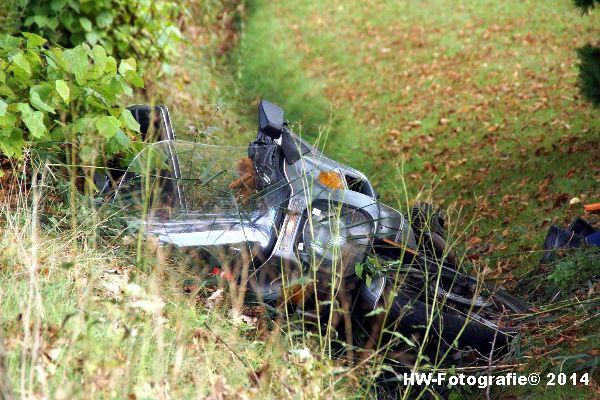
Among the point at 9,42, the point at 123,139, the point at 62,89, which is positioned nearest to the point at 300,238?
the point at 123,139

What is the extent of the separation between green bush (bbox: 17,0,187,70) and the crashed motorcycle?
3.69 metres

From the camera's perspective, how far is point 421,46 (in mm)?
14359

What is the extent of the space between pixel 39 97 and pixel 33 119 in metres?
0.23

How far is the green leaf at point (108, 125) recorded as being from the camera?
5867mm

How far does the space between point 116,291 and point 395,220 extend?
2065mm

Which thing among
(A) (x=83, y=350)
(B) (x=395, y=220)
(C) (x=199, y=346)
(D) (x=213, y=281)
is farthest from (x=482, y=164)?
(A) (x=83, y=350)

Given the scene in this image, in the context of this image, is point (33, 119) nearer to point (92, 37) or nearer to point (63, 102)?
point (63, 102)

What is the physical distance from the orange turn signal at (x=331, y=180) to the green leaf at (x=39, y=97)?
6.16ft

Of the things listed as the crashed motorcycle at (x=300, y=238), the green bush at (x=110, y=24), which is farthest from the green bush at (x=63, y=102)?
the green bush at (x=110, y=24)

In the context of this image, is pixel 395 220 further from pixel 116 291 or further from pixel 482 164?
pixel 482 164

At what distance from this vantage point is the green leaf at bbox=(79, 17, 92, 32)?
9.33 metres

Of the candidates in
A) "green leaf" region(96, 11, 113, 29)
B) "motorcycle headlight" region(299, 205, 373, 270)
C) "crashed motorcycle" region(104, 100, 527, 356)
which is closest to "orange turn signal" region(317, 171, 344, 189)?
"crashed motorcycle" region(104, 100, 527, 356)

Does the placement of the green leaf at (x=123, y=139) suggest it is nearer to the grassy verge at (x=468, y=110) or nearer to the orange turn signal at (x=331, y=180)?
the orange turn signal at (x=331, y=180)

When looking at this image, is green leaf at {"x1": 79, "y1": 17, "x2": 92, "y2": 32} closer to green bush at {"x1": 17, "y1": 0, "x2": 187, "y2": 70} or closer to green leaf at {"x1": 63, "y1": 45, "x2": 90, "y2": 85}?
green bush at {"x1": 17, "y1": 0, "x2": 187, "y2": 70}
